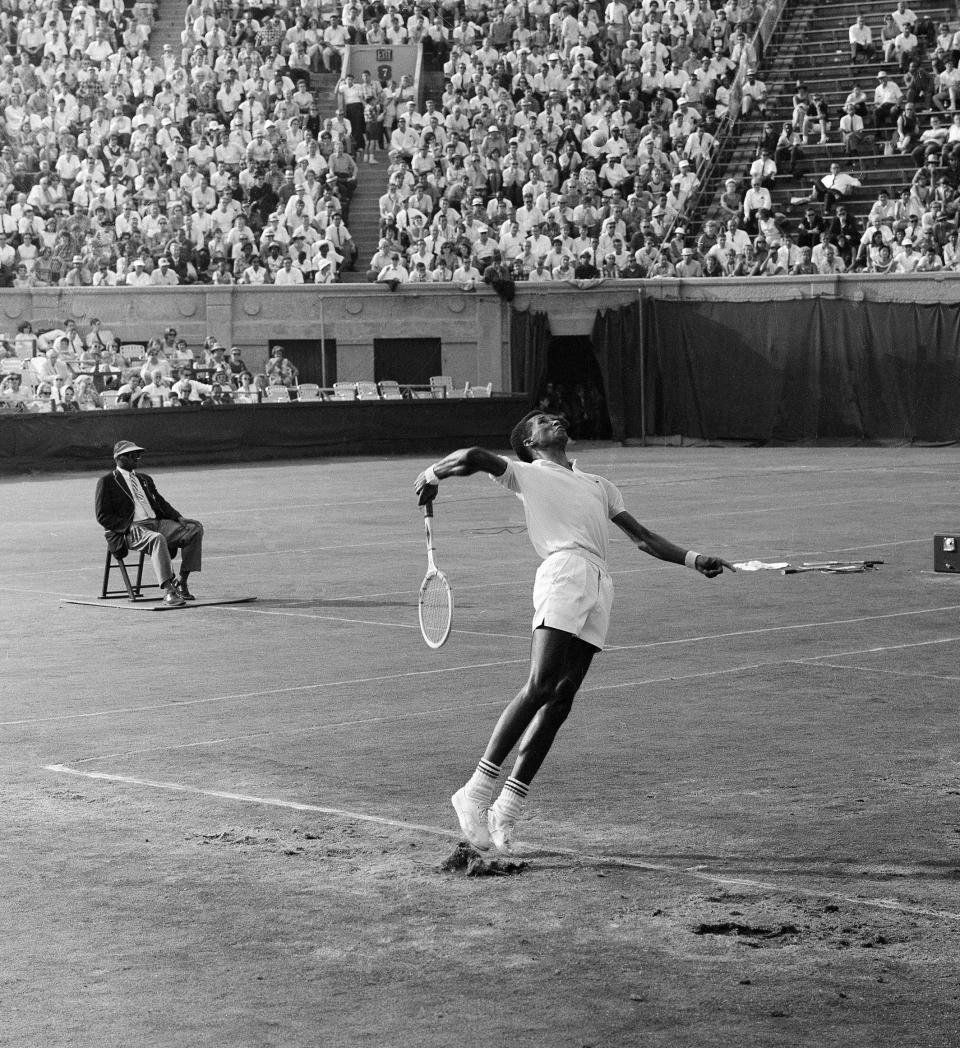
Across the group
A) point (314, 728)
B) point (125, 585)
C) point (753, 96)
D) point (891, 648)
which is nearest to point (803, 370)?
point (753, 96)

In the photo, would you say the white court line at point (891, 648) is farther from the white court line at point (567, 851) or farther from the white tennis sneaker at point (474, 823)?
the white tennis sneaker at point (474, 823)

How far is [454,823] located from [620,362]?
112 feet

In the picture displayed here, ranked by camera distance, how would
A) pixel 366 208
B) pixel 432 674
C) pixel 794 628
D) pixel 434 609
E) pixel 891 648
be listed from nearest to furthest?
1. pixel 434 609
2. pixel 432 674
3. pixel 891 648
4. pixel 794 628
5. pixel 366 208

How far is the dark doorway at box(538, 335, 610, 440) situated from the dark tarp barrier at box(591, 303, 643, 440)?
71cm

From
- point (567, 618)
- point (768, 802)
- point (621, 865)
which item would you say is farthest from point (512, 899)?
point (768, 802)

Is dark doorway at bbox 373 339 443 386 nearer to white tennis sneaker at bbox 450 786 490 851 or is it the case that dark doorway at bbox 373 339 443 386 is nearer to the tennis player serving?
the tennis player serving

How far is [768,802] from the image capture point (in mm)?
8391

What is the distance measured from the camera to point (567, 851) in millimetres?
7582

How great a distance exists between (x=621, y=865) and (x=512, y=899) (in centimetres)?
61

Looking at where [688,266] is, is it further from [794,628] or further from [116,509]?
[794,628]

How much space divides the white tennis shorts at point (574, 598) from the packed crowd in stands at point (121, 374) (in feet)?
91.3

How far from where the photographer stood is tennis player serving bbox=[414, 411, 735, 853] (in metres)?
7.49

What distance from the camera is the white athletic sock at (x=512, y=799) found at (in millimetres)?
7484

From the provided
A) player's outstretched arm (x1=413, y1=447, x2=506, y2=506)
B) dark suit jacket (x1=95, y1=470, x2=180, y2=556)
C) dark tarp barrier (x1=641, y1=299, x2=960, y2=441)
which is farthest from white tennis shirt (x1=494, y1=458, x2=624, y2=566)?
dark tarp barrier (x1=641, y1=299, x2=960, y2=441)
